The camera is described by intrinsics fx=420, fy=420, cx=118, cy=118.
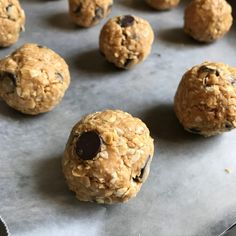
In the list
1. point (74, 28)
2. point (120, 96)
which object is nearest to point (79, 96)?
point (120, 96)

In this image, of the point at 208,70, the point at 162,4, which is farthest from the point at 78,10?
the point at 208,70

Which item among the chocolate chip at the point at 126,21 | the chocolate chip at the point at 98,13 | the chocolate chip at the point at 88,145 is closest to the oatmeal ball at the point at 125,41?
the chocolate chip at the point at 126,21

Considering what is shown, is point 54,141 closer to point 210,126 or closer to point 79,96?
point 79,96

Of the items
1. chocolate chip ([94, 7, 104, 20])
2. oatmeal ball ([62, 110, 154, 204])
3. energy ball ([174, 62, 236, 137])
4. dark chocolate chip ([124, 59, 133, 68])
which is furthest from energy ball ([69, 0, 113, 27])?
oatmeal ball ([62, 110, 154, 204])

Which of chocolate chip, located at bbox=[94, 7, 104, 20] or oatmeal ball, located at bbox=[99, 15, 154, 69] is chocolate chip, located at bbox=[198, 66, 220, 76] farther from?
chocolate chip, located at bbox=[94, 7, 104, 20]

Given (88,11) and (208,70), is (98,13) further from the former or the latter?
(208,70)

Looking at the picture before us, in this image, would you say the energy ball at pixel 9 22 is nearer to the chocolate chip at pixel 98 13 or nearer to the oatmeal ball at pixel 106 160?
the chocolate chip at pixel 98 13
